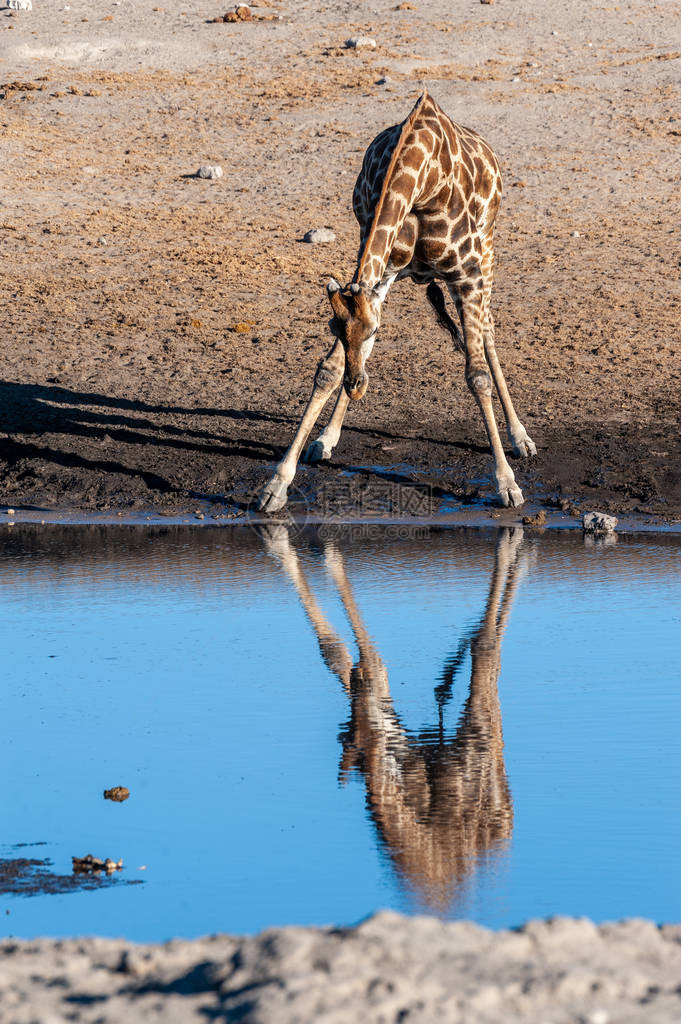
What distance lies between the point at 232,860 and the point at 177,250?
12386 mm

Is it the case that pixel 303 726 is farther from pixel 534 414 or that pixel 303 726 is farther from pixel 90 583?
pixel 534 414

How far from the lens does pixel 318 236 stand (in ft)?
52.2

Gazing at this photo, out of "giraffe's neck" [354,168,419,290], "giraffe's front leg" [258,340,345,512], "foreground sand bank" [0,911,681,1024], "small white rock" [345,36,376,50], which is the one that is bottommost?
"giraffe's front leg" [258,340,345,512]

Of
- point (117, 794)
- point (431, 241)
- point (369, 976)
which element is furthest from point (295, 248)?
point (369, 976)

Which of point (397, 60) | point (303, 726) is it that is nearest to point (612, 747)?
point (303, 726)

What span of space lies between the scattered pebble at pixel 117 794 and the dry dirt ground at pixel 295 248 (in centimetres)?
541

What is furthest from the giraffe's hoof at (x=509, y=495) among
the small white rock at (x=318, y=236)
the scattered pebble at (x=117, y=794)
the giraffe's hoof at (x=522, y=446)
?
the small white rock at (x=318, y=236)

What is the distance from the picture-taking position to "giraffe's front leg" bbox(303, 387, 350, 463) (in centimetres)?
1064

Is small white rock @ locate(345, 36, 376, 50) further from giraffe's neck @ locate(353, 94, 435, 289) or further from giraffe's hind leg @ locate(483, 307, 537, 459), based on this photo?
giraffe's neck @ locate(353, 94, 435, 289)

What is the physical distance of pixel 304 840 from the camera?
412cm

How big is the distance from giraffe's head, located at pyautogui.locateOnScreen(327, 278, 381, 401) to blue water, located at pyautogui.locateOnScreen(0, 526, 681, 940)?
1.12 m

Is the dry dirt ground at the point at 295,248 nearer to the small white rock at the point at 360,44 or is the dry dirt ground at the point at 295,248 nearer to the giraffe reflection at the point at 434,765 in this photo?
the small white rock at the point at 360,44

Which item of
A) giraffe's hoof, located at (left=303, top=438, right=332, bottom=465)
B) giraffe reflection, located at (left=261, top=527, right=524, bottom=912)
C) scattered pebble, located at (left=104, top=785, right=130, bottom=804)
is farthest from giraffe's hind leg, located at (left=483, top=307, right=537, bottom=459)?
scattered pebble, located at (left=104, top=785, right=130, bottom=804)

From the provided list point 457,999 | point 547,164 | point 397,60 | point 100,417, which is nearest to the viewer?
point 457,999
